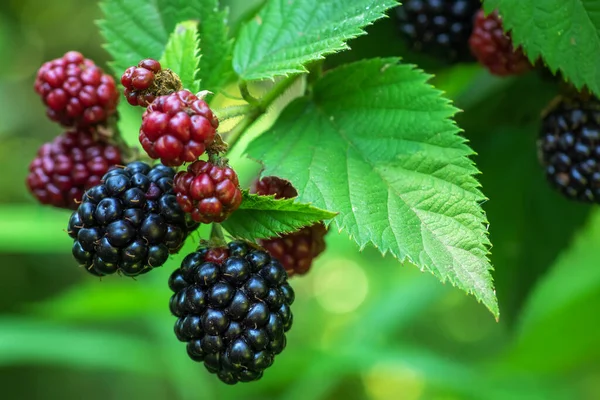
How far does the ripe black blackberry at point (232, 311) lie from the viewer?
948 mm

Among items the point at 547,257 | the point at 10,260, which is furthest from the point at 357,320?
the point at 10,260

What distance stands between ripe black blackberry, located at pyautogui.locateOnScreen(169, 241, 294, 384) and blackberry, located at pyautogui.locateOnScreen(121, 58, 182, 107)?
24 centimetres

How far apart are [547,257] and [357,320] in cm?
138

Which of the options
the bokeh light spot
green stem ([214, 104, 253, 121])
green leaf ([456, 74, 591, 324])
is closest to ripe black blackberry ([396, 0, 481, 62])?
green leaf ([456, 74, 591, 324])

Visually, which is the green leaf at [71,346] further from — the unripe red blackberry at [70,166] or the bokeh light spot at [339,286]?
the bokeh light spot at [339,286]

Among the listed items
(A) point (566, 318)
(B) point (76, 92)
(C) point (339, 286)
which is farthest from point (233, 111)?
(C) point (339, 286)

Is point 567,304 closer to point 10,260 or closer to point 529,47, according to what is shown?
point 529,47

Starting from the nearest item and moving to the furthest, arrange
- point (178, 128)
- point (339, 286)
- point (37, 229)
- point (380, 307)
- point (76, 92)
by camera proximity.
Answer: point (178, 128) < point (76, 92) < point (37, 229) < point (380, 307) < point (339, 286)

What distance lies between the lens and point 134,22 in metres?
1.29

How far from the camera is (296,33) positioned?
1.13 meters

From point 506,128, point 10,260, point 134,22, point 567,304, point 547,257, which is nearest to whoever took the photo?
point 134,22

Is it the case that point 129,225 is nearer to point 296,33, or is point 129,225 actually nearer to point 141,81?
point 141,81

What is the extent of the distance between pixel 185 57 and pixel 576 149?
706mm

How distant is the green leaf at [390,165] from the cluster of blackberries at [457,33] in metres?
0.22
